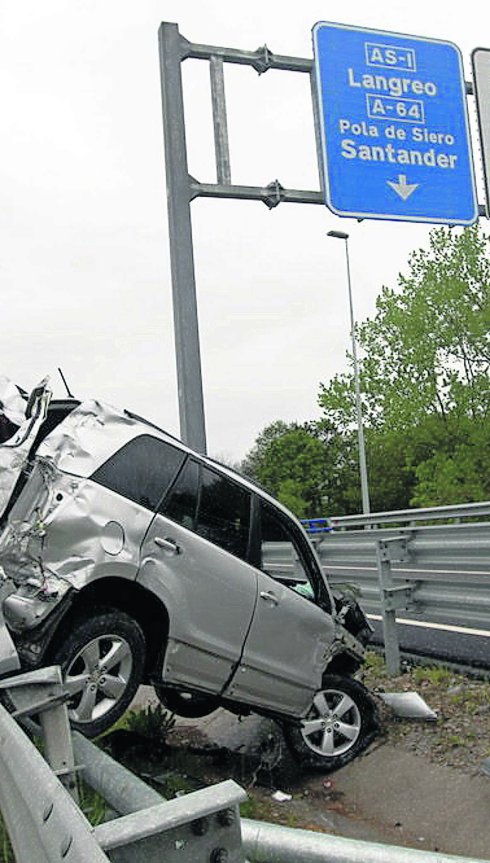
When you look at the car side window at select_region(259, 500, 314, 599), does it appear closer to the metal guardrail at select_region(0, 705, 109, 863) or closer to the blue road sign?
the metal guardrail at select_region(0, 705, 109, 863)

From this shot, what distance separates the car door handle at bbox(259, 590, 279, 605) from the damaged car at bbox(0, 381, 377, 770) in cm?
1

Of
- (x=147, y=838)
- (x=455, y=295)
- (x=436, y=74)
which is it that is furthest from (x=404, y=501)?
(x=147, y=838)

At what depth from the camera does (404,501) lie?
6366 cm

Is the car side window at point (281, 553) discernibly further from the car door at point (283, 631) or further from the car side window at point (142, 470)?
the car side window at point (142, 470)

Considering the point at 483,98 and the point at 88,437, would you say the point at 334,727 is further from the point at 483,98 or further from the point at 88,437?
the point at 483,98

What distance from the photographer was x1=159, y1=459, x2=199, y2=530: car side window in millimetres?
5430

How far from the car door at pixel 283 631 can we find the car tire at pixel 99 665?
2.76 feet

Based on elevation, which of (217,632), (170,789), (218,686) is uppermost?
(217,632)

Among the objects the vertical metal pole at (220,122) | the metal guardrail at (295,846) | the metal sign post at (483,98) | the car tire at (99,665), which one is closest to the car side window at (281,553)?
the car tire at (99,665)

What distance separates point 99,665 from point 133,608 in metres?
0.43

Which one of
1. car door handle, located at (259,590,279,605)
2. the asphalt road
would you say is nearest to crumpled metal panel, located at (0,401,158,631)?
car door handle, located at (259,590,279,605)

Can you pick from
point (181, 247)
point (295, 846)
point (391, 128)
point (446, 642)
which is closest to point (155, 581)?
point (295, 846)

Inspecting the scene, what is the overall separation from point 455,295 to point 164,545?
30.1 m

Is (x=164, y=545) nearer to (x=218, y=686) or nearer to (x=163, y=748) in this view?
(x=218, y=686)
